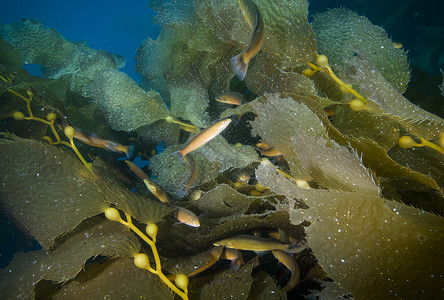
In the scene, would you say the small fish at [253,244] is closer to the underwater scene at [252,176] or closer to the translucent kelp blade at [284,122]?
the underwater scene at [252,176]

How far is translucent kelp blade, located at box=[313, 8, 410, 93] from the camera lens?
143 cm

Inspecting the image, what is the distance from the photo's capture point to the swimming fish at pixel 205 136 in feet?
5.32

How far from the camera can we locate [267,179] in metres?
1.11

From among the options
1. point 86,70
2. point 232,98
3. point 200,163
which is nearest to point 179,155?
point 200,163

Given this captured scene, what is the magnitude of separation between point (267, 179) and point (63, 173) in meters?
1.39

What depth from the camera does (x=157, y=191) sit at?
178 cm

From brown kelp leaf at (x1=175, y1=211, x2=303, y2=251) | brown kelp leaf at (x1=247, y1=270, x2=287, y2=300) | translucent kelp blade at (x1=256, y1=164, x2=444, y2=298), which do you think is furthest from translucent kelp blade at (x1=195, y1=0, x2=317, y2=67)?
brown kelp leaf at (x1=247, y1=270, x2=287, y2=300)

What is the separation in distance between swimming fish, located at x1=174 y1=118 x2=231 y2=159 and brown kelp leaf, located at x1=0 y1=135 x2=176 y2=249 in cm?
50

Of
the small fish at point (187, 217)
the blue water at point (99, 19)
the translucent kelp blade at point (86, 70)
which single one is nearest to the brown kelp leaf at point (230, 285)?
the small fish at point (187, 217)

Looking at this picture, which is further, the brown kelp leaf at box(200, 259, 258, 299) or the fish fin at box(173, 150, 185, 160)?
the fish fin at box(173, 150, 185, 160)

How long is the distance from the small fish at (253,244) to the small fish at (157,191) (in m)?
0.61

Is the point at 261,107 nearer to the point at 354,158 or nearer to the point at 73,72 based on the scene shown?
the point at 354,158

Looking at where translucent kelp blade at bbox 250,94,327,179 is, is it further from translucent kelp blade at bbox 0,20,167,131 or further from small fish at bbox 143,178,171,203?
translucent kelp blade at bbox 0,20,167,131

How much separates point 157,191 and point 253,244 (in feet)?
2.83
